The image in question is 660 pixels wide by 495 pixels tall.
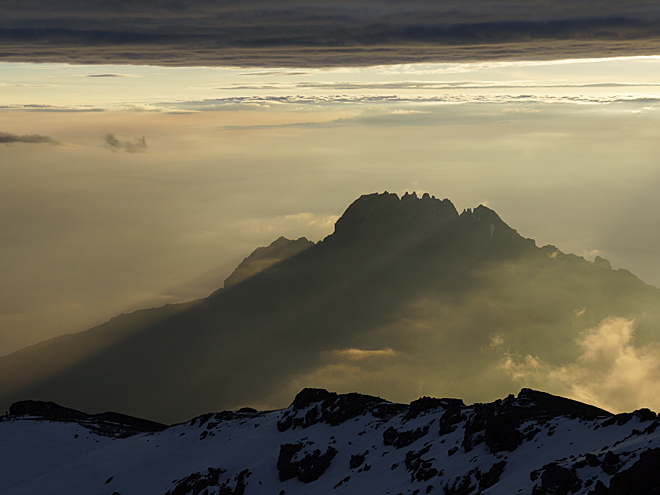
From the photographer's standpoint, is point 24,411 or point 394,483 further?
point 24,411

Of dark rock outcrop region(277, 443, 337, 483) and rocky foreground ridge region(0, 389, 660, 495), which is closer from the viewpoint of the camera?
rocky foreground ridge region(0, 389, 660, 495)

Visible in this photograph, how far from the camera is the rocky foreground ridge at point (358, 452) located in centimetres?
6122

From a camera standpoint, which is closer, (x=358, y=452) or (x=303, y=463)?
(x=358, y=452)

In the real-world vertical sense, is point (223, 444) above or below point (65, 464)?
above

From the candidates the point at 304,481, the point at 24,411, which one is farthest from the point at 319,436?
the point at 24,411

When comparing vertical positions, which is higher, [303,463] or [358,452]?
[358,452]

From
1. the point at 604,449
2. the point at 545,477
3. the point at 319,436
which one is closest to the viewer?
the point at 545,477

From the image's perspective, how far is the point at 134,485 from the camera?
110m

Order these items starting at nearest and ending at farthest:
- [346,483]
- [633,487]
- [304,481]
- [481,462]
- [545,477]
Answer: [633,487] < [545,477] < [481,462] < [346,483] < [304,481]

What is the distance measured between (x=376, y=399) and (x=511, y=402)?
111ft

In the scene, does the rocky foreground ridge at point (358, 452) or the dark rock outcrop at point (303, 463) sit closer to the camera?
the rocky foreground ridge at point (358, 452)

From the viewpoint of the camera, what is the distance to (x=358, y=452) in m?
96.7

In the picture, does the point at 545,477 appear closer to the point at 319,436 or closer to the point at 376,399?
the point at 319,436

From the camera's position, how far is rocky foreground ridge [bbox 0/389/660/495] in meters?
61.2
